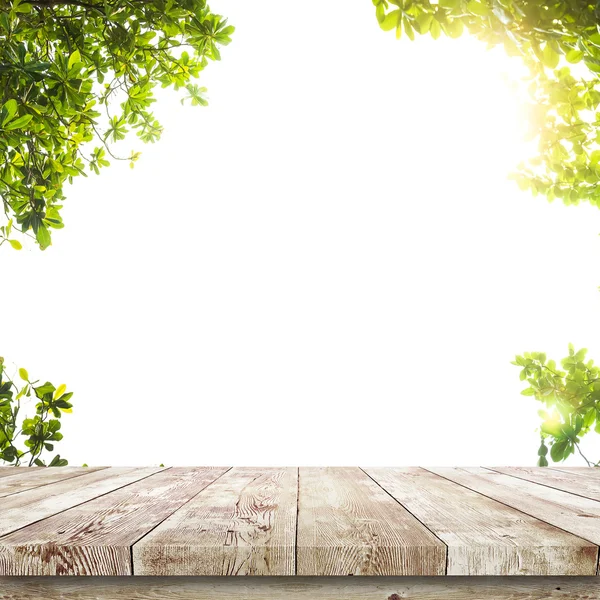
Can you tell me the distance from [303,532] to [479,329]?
397 centimetres

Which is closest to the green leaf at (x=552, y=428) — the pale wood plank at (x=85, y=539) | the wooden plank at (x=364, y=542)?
the wooden plank at (x=364, y=542)

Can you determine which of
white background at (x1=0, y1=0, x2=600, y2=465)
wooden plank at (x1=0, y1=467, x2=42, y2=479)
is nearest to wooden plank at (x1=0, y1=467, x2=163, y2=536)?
wooden plank at (x1=0, y1=467, x2=42, y2=479)

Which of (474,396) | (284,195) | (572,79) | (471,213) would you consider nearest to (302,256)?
(284,195)

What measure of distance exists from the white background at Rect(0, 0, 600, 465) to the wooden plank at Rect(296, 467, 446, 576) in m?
2.91

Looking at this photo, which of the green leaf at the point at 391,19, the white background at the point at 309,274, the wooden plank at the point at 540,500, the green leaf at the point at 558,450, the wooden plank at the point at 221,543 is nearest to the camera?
the wooden plank at the point at 221,543

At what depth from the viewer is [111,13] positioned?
1.80 m

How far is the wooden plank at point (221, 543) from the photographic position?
0.80 m

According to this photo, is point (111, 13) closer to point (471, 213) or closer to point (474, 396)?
point (474, 396)

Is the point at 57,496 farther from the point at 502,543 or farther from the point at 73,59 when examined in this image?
the point at 73,59

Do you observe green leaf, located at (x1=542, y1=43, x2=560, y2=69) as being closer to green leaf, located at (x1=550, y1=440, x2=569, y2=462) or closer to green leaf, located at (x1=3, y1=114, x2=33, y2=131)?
green leaf, located at (x1=3, y1=114, x2=33, y2=131)

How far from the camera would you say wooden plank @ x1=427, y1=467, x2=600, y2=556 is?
3.09ft

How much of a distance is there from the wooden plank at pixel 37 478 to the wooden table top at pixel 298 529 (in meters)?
0.02

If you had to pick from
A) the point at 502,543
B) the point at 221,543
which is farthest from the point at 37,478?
the point at 502,543

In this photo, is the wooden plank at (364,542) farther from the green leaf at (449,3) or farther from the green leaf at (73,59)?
the green leaf at (73,59)
